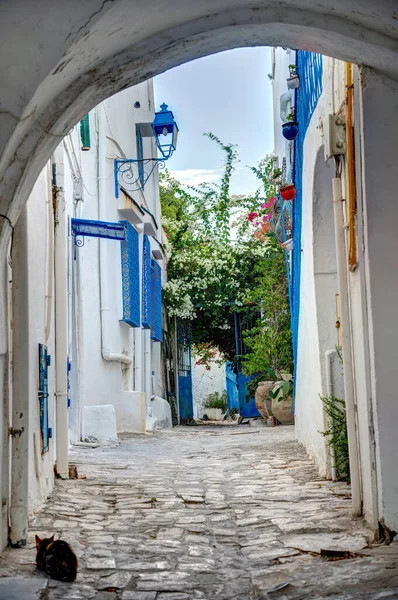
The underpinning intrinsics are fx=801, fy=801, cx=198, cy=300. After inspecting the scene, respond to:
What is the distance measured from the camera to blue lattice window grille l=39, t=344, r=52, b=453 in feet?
19.0

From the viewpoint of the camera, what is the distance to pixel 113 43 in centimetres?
402

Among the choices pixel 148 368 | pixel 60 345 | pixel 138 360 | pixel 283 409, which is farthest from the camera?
pixel 148 368

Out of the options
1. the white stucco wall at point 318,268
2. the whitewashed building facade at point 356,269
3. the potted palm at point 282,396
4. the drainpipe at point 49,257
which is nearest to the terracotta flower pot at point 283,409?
the potted palm at point 282,396

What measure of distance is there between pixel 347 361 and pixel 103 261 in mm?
7116

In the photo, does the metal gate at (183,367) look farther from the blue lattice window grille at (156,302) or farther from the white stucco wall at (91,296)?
the blue lattice window grille at (156,302)

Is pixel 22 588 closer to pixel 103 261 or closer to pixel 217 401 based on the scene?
pixel 103 261

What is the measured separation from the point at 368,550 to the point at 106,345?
816 centimetres

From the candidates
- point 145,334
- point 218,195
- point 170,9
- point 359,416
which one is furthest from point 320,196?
point 218,195

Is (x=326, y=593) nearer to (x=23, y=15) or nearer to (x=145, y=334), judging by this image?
(x=23, y=15)

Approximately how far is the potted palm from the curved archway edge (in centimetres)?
826

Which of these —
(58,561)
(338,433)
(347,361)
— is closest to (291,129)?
(338,433)

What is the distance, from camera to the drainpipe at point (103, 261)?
12055mm

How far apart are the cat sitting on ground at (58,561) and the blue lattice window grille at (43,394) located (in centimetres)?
189

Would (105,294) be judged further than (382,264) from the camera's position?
Yes
